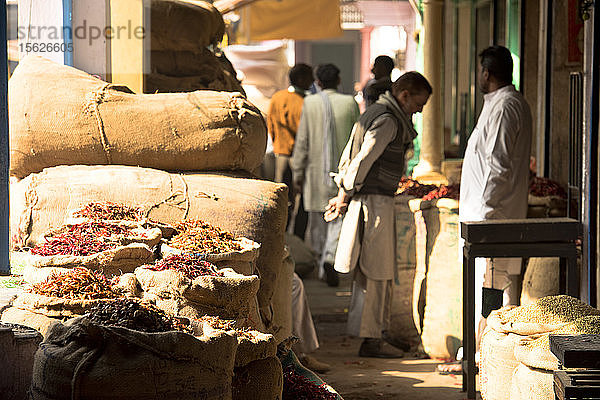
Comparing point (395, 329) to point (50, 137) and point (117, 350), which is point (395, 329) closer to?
point (50, 137)

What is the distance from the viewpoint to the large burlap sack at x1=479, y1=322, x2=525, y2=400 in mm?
4383

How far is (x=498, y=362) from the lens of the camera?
4453 millimetres

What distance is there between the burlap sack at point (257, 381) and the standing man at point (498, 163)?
2.97 meters

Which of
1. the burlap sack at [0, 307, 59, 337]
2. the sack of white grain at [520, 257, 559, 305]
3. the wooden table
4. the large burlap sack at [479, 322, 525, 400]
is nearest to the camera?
the wooden table

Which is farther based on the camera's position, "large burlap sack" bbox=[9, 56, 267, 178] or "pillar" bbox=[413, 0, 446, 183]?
"pillar" bbox=[413, 0, 446, 183]

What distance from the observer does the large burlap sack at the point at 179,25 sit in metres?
5.98

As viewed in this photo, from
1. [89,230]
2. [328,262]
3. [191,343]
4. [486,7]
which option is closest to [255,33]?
[486,7]

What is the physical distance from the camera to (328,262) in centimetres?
970

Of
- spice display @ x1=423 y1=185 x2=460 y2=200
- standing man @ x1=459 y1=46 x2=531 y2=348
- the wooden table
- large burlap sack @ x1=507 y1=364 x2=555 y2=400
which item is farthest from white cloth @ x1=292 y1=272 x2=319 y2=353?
the wooden table

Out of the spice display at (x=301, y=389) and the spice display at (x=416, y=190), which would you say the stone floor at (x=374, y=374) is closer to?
the spice display at (x=416, y=190)

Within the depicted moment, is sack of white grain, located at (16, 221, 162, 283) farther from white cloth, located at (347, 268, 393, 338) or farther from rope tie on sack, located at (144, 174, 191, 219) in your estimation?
white cloth, located at (347, 268, 393, 338)

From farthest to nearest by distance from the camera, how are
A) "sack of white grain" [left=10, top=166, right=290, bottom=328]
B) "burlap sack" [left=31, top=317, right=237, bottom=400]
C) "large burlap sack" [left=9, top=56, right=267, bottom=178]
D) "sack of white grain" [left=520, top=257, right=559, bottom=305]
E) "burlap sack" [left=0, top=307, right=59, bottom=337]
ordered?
"sack of white grain" [left=520, top=257, right=559, bottom=305], "large burlap sack" [left=9, top=56, right=267, bottom=178], "sack of white grain" [left=10, top=166, right=290, bottom=328], "burlap sack" [left=0, top=307, right=59, bottom=337], "burlap sack" [left=31, top=317, right=237, bottom=400]

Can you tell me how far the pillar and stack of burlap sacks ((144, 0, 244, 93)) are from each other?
10.1 feet

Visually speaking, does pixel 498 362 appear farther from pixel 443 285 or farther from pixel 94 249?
pixel 443 285
